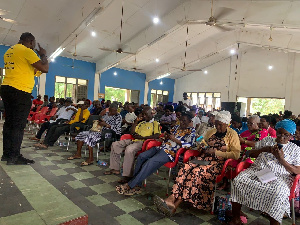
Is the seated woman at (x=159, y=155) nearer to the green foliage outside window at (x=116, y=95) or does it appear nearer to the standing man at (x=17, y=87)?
the standing man at (x=17, y=87)

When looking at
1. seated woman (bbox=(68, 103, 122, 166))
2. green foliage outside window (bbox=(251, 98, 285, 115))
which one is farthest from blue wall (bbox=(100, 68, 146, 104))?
seated woman (bbox=(68, 103, 122, 166))

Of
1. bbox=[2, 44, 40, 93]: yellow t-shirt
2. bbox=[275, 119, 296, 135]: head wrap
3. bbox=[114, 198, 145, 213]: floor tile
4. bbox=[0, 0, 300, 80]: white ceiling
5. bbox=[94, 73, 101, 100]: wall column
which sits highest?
bbox=[0, 0, 300, 80]: white ceiling

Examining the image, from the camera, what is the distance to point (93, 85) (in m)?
15.6

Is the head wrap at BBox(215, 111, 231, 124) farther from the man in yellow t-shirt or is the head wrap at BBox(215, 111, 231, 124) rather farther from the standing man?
the standing man

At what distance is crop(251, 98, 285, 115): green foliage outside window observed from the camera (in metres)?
14.0

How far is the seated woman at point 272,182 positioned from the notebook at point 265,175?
0.13 feet

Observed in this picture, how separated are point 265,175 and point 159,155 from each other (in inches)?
51.8

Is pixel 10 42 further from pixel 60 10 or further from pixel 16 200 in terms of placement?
pixel 16 200

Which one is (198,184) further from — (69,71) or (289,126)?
(69,71)

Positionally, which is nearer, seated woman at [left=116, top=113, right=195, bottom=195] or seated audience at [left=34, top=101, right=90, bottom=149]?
seated woman at [left=116, top=113, right=195, bottom=195]

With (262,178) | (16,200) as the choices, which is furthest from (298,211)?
(16,200)

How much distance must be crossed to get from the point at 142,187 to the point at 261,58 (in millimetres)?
14733

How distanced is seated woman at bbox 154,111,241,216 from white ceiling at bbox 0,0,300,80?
18.2 ft

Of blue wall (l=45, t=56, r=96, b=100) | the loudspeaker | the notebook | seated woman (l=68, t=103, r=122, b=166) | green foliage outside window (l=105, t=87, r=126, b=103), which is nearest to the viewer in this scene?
the notebook
